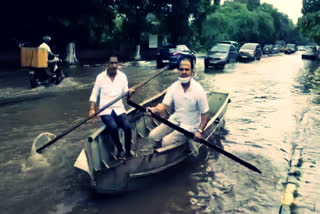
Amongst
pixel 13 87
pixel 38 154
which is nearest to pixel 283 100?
pixel 38 154

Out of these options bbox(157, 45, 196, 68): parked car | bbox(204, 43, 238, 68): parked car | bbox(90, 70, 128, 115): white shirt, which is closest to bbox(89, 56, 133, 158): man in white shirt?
bbox(90, 70, 128, 115): white shirt

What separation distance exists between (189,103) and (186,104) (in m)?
0.06

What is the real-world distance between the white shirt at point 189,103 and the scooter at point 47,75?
10.6 metres

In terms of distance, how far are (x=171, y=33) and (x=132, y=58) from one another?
5.98m

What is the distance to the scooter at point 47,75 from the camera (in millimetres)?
14773

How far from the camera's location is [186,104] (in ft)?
18.5

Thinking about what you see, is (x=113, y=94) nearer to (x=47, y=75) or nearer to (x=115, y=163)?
(x=115, y=163)

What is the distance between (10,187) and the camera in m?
5.57

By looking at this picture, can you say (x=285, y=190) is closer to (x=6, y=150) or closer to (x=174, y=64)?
(x=6, y=150)

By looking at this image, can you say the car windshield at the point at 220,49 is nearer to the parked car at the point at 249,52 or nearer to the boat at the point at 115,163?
the parked car at the point at 249,52

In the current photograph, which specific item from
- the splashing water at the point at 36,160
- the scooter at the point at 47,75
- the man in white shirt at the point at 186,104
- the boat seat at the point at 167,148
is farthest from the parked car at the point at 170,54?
the boat seat at the point at 167,148

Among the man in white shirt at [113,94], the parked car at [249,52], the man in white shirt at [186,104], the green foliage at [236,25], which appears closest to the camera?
the man in white shirt at [186,104]

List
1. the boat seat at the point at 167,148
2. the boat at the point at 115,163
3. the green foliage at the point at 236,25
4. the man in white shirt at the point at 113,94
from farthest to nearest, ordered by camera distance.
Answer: the green foliage at the point at 236,25
the man in white shirt at the point at 113,94
the boat seat at the point at 167,148
the boat at the point at 115,163

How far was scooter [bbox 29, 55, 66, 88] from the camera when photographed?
14.8m
